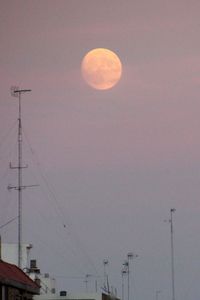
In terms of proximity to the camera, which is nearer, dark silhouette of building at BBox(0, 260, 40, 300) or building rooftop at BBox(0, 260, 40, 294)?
dark silhouette of building at BBox(0, 260, 40, 300)

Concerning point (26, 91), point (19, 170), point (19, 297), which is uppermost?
point (26, 91)

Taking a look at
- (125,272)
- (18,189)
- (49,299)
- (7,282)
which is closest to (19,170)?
(18,189)

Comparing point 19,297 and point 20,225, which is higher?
point 20,225

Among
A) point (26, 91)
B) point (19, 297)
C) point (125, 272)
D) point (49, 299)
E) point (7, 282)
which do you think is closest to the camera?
point (7, 282)

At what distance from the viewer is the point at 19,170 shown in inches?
2628

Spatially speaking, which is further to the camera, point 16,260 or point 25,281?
point 16,260

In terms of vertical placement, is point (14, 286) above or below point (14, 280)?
below

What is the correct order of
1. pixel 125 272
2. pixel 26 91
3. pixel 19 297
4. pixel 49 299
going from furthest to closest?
1. pixel 125 272
2. pixel 49 299
3. pixel 26 91
4. pixel 19 297

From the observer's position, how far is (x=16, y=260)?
78562mm

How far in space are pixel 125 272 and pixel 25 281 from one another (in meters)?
68.6

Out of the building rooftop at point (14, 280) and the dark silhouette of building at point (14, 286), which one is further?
the building rooftop at point (14, 280)

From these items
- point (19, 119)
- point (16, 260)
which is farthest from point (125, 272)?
point (19, 119)

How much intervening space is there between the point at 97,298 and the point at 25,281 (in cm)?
1493

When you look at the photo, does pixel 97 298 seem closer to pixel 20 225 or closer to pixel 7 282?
pixel 20 225
